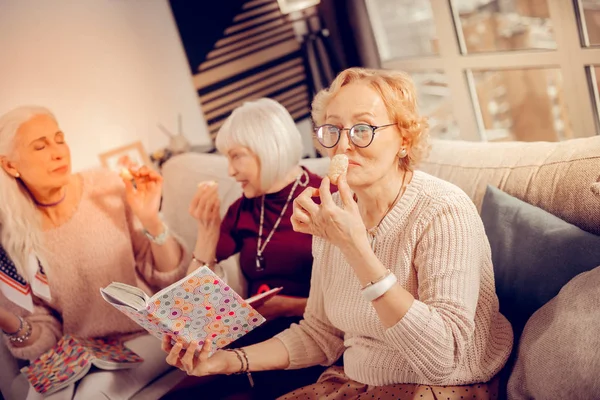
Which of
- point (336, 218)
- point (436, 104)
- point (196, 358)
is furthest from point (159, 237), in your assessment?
point (436, 104)

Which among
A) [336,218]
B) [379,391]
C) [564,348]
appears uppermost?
[336,218]

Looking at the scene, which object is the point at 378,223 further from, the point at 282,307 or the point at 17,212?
the point at 17,212

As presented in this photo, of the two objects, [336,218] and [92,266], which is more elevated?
[336,218]

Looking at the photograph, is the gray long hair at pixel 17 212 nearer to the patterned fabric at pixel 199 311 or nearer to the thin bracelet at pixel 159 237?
the thin bracelet at pixel 159 237

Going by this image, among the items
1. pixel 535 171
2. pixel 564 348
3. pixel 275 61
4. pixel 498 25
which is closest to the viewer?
pixel 564 348

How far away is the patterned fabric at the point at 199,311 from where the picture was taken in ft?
4.47

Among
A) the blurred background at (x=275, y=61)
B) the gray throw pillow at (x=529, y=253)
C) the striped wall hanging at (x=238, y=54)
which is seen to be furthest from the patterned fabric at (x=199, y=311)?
the striped wall hanging at (x=238, y=54)

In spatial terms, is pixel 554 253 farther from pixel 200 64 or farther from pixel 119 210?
pixel 200 64

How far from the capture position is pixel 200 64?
12.4 ft

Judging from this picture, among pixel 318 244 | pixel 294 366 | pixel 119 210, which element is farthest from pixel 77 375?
pixel 318 244

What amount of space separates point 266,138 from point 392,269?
80cm

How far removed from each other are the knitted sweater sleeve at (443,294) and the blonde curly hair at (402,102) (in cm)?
19

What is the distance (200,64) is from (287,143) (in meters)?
1.94

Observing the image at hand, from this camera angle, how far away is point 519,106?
9.60 feet
